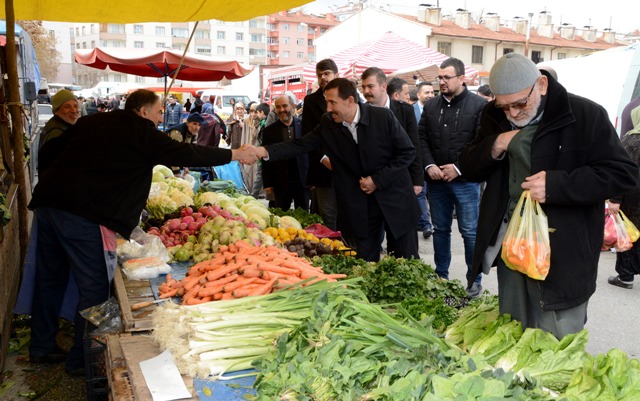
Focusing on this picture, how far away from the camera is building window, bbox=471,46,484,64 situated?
52250 mm

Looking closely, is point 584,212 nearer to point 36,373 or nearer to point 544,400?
point 544,400

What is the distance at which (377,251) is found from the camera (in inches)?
223

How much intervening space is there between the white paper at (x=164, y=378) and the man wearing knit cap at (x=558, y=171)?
5.67ft

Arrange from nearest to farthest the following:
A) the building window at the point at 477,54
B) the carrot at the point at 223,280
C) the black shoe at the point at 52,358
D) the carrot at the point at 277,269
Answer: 1. the carrot at the point at 223,280
2. the carrot at the point at 277,269
3. the black shoe at the point at 52,358
4. the building window at the point at 477,54

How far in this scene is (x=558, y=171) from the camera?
2809 mm

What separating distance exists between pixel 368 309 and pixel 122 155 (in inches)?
88.4

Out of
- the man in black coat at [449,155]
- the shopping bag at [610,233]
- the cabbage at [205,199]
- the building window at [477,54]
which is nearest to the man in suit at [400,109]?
the man in black coat at [449,155]

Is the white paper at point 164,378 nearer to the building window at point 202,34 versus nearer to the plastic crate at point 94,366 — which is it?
the plastic crate at point 94,366

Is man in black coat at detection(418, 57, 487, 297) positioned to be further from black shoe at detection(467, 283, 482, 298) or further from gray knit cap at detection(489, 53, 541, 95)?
gray knit cap at detection(489, 53, 541, 95)

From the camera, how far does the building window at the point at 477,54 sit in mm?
52250

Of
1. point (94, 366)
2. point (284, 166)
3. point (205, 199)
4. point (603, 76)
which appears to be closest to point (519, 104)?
point (94, 366)

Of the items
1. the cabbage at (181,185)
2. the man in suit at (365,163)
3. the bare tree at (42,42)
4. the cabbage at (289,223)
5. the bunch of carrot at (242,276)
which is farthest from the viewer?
the bare tree at (42,42)

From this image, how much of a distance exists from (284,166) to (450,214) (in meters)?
2.50

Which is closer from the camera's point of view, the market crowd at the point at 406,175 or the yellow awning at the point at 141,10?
the market crowd at the point at 406,175
